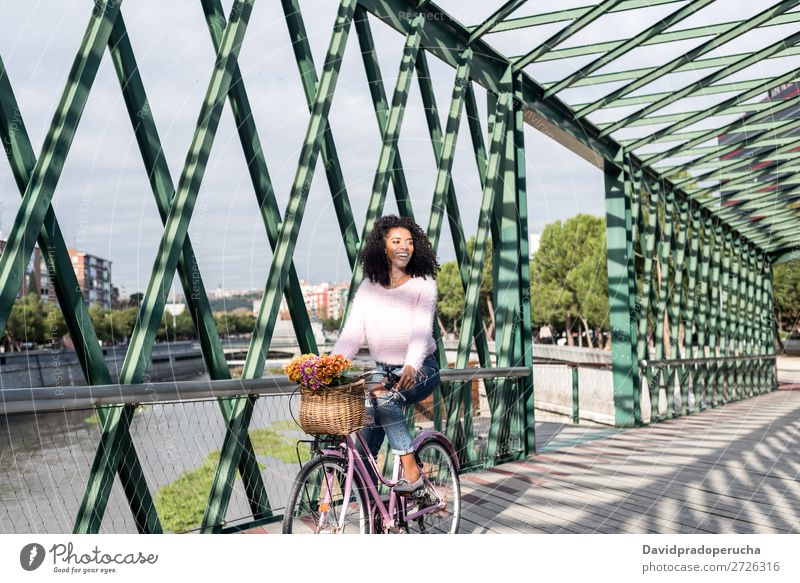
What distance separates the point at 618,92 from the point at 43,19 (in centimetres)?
542

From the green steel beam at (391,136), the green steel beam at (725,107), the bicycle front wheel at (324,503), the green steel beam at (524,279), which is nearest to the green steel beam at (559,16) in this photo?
the green steel beam at (524,279)

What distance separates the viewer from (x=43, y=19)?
3.21 m

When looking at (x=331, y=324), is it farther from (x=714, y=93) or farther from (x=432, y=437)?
(x=714, y=93)

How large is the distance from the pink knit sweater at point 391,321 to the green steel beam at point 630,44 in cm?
402

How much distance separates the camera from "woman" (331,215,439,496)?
9.69 ft

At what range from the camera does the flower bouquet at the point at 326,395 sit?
2.56 metres

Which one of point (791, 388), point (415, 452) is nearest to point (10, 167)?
point (415, 452)

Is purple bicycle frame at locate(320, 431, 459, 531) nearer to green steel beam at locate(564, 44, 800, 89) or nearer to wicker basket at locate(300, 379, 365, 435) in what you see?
wicker basket at locate(300, 379, 365, 435)

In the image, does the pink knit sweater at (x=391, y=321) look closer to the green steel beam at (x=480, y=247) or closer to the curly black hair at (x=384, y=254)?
the curly black hair at (x=384, y=254)

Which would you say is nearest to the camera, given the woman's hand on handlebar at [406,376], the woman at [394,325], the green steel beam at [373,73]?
the woman's hand on handlebar at [406,376]

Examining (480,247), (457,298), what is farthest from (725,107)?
(457,298)

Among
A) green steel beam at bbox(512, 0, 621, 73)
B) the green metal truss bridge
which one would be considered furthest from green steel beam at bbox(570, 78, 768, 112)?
green steel beam at bbox(512, 0, 621, 73)

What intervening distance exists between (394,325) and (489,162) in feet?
11.0
